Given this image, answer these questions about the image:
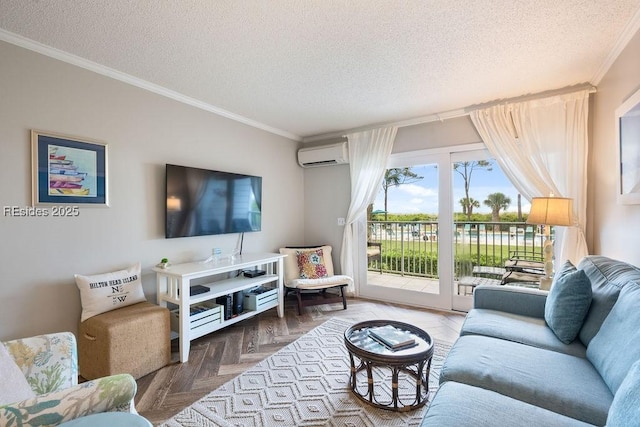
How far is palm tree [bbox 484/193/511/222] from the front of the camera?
325 cm

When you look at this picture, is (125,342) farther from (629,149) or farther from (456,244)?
(629,149)

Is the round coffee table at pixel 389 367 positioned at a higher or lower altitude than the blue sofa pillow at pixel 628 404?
lower

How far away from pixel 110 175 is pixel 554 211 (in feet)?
12.0

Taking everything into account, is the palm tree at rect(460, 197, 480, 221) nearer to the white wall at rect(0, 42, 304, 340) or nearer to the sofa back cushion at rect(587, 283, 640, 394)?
the sofa back cushion at rect(587, 283, 640, 394)

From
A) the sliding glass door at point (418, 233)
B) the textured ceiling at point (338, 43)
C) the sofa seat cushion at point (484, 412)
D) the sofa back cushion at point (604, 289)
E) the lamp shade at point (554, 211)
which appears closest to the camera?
the sofa seat cushion at point (484, 412)

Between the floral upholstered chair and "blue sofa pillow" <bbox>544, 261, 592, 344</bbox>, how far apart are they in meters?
2.12

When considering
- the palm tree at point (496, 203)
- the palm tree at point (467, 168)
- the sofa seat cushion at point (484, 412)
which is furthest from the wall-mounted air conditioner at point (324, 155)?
the sofa seat cushion at point (484, 412)

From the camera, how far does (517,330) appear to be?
5.86ft

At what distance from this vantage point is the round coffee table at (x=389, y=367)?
167 cm

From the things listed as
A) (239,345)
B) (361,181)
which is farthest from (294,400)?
(361,181)

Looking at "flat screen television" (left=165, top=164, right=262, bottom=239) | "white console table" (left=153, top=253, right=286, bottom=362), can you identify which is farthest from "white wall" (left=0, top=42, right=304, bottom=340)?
"white console table" (left=153, top=253, right=286, bottom=362)

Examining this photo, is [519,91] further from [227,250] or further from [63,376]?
[63,376]

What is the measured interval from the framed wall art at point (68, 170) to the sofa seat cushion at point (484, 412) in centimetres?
269

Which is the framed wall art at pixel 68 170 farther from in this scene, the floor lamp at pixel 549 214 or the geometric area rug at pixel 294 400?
the floor lamp at pixel 549 214
